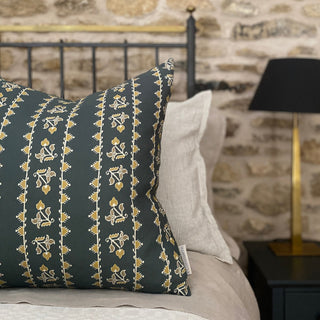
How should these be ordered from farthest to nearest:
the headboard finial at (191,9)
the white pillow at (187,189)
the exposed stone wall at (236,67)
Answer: the exposed stone wall at (236,67), the headboard finial at (191,9), the white pillow at (187,189)

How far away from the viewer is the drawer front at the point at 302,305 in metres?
1.42

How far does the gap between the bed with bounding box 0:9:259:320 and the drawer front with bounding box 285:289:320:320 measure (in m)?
0.18

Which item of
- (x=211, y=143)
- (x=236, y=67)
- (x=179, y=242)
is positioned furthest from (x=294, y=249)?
(x=236, y=67)

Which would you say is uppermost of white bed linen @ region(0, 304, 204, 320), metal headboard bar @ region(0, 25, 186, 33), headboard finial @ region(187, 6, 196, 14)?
headboard finial @ region(187, 6, 196, 14)

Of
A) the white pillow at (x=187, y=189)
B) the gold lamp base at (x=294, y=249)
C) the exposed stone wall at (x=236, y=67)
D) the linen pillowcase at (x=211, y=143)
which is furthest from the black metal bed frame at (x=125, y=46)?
the gold lamp base at (x=294, y=249)

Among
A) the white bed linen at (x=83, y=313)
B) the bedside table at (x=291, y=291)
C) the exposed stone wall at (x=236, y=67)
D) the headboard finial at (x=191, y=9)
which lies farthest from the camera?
the exposed stone wall at (x=236, y=67)

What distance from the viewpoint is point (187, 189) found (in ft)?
4.27

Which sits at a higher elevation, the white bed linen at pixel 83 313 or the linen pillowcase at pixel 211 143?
the linen pillowcase at pixel 211 143

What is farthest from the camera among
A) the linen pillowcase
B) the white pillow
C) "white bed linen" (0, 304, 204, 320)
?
the linen pillowcase

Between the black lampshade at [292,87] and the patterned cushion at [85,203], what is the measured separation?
738mm

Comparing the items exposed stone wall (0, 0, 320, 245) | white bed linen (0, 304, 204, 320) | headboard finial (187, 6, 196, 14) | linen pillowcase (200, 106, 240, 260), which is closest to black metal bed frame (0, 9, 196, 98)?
headboard finial (187, 6, 196, 14)

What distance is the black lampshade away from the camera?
1.58 meters

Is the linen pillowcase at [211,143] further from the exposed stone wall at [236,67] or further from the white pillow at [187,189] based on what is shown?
the exposed stone wall at [236,67]

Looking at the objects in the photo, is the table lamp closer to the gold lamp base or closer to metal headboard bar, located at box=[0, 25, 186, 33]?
the gold lamp base
